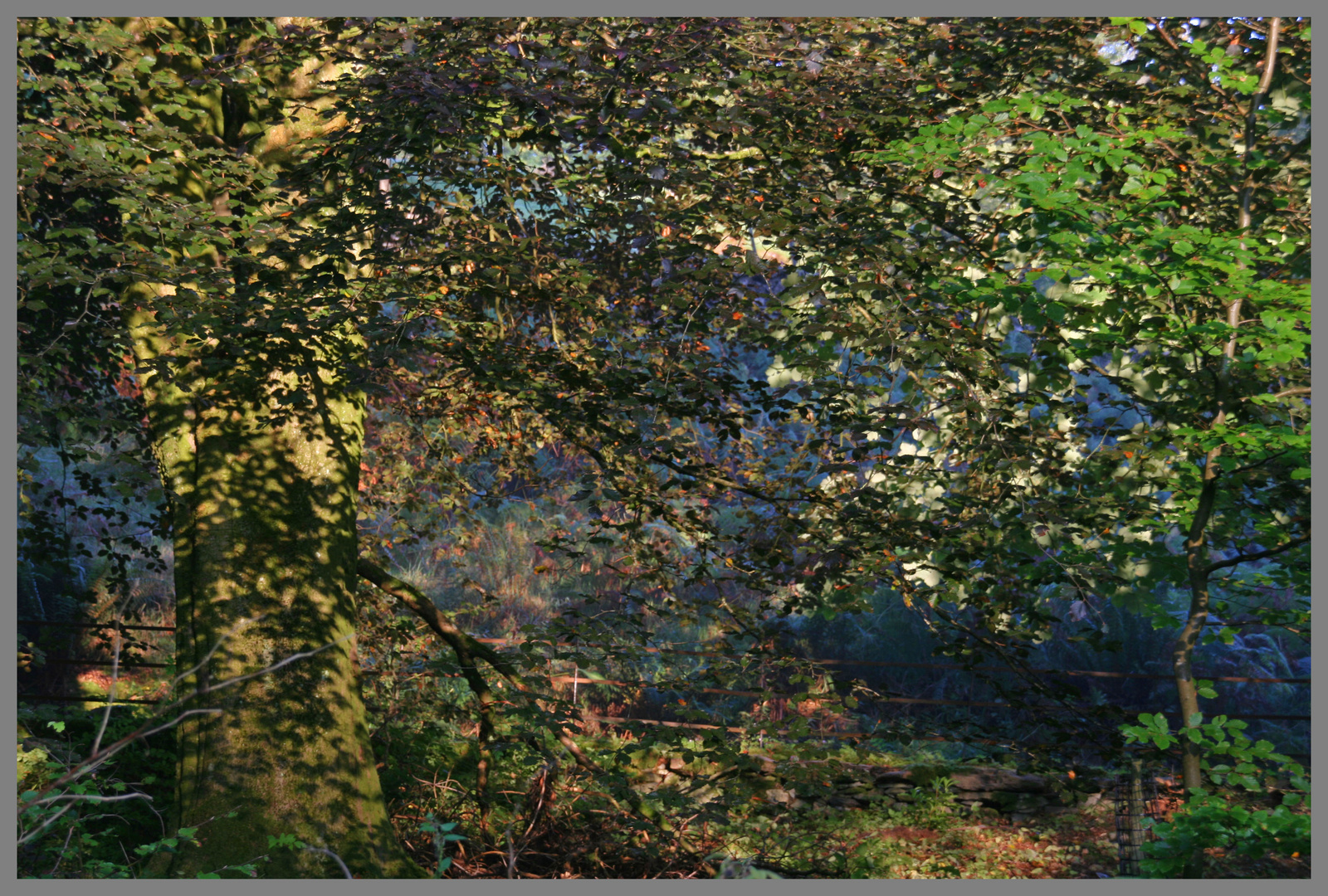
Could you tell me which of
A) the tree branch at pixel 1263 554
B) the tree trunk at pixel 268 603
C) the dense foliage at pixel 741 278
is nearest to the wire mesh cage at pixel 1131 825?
the dense foliage at pixel 741 278

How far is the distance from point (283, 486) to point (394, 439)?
149 inches

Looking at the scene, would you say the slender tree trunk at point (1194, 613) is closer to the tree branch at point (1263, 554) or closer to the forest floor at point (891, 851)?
the tree branch at point (1263, 554)

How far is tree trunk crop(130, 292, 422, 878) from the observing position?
520 cm

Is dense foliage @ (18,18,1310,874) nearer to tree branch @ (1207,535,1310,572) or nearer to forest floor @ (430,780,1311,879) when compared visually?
tree branch @ (1207,535,1310,572)

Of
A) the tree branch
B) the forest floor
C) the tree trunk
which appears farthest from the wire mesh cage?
the tree trunk

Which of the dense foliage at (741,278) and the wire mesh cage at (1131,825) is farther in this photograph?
the wire mesh cage at (1131,825)

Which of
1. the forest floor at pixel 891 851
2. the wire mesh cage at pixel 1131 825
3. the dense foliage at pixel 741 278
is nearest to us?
the dense foliage at pixel 741 278

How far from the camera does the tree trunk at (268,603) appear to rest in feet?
17.0

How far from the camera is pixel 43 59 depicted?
251 inches

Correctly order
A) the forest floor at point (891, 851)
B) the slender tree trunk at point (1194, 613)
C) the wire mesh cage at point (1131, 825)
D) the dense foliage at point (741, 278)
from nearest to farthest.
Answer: the dense foliage at point (741, 278) < the slender tree trunk at point (1194, 613) < the forest floor at point (891, 851) < the wire mesh cage at point (1131, 825)

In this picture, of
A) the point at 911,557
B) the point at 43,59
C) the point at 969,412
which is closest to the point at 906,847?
the point at 911,557

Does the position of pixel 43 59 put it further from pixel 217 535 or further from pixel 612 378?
pixel 612 378

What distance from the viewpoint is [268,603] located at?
555cm

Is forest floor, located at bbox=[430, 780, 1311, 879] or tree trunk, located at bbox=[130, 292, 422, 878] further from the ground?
tree trunk, located at bbox=[130, 292, 422, 878]
